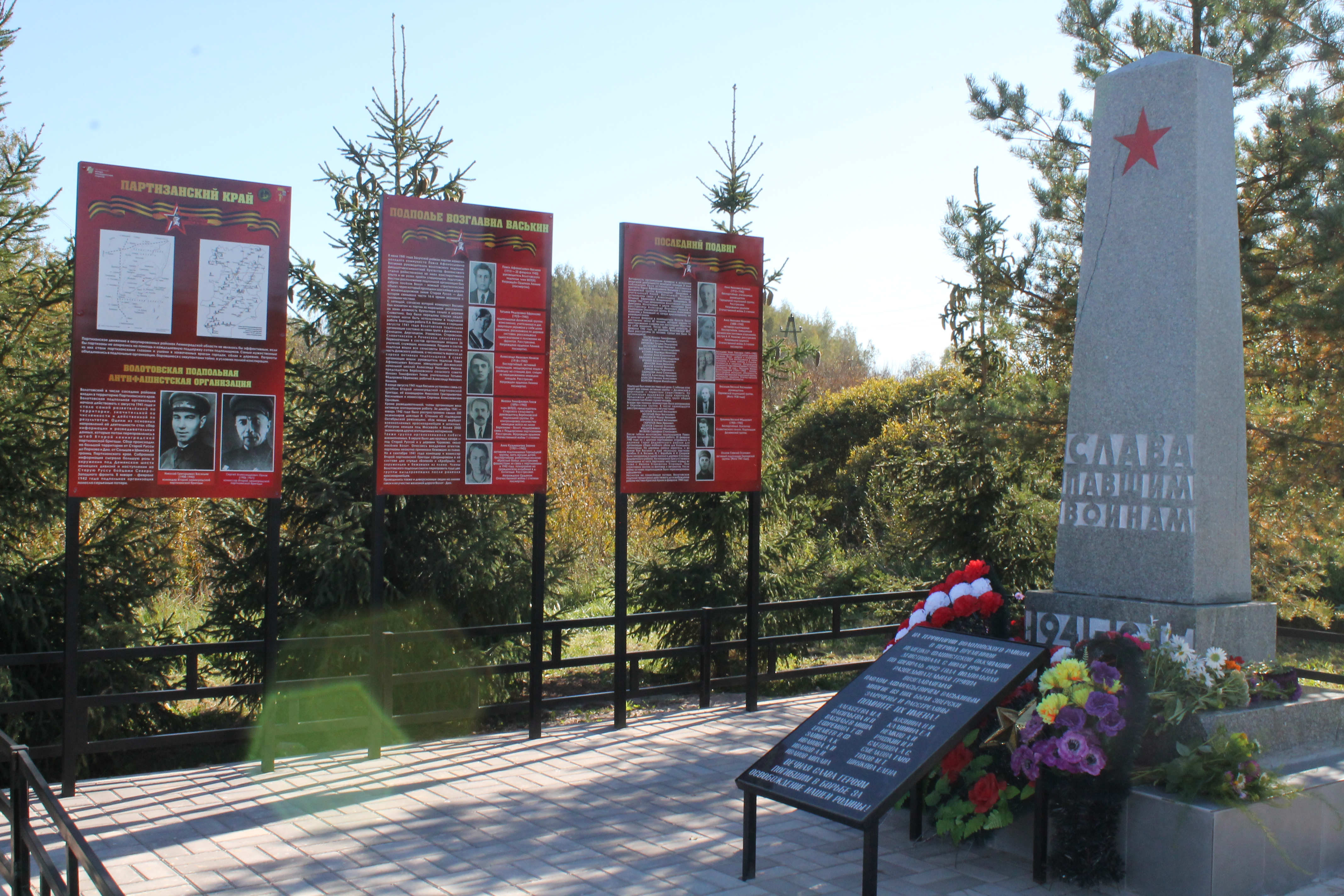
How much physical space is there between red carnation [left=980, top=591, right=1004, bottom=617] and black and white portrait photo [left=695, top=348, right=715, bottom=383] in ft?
10.6

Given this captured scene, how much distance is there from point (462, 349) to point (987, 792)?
4.54 m

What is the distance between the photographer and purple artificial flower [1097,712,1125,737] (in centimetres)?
488

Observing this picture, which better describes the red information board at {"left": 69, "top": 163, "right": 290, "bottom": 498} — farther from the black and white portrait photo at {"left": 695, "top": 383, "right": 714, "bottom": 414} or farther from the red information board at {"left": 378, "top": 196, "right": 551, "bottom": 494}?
the black and white portrait photo at {"left": 695, "top": 383, "right": 714, "bottom": 414}

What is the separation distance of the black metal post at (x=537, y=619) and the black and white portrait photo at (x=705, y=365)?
1.64 metres

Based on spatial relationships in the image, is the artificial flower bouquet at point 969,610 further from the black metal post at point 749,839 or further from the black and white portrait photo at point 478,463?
the black and white portrait photo at point 478,463

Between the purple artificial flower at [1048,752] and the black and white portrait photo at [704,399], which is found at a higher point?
the black and white portrait photo at [704,399]

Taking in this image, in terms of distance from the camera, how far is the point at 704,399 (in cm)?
857

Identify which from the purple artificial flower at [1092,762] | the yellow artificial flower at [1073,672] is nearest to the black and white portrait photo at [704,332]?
the yellow artificial flower at [1073,672]

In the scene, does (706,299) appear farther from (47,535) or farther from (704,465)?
(47,535)

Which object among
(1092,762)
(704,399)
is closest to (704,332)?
(704,399)

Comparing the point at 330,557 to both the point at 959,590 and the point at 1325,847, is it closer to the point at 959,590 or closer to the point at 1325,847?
the point at 959,590

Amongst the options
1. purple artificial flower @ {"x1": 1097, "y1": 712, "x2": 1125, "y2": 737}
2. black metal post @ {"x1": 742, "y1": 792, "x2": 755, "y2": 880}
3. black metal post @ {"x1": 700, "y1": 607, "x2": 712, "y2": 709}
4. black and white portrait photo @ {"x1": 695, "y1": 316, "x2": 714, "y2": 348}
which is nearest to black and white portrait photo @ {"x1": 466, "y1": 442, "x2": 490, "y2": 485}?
black and white portrait photo @ {"x1": 695, "y1": 316, "x2": 714, "y2": 348}

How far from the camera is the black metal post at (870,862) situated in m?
4.45

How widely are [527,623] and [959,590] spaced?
11.0 ft
